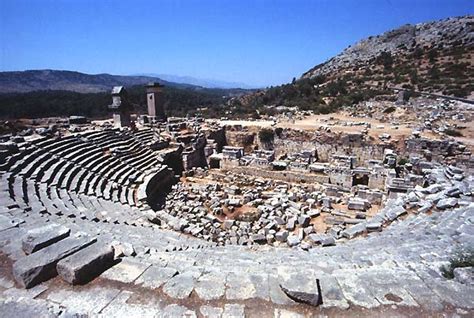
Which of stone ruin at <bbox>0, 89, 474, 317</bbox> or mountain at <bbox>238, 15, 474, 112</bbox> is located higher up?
mountain at <bbox>238, 15, 474, 112</bbox>

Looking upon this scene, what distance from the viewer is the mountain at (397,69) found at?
30.7 metres

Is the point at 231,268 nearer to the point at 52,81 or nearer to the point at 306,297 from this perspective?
the point at 306,297

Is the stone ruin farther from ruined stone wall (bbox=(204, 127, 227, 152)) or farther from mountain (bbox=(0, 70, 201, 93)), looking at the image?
mountain (bbox=(0, 70, 201, 93))

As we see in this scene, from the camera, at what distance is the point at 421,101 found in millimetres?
25906

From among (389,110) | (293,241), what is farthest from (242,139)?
(293,241)

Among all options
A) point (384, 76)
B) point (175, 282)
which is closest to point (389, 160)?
point (175, 282)

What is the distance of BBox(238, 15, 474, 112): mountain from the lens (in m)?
30.7

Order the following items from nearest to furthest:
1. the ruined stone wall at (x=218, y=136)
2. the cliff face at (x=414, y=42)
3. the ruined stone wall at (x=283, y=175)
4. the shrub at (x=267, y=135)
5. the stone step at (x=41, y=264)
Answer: the stone step at (x=41, y=264) < the ruined stone wall at (x=283, y=175) < the shrub at (x=267, y=135) < the ruined stone wall at (x=218, y=136) < the cliff face at (x=414, y=42)

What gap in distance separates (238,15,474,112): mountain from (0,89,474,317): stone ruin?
1469 centimetres

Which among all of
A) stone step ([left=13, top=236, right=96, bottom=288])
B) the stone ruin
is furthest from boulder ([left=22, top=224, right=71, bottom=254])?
stone step ([left=13, top=236, right=96, bottom=288])

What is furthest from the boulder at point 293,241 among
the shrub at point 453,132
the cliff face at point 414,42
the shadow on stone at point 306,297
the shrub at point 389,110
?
the cliff face at point 414,42

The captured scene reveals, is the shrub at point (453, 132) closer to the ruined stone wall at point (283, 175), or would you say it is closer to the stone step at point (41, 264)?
the ruined stone wall at point (283, 175)

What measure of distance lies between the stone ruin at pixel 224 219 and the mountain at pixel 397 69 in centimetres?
1469

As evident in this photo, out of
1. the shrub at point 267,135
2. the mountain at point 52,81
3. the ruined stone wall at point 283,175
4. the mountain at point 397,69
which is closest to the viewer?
the ruined stone wall at point 283,175
